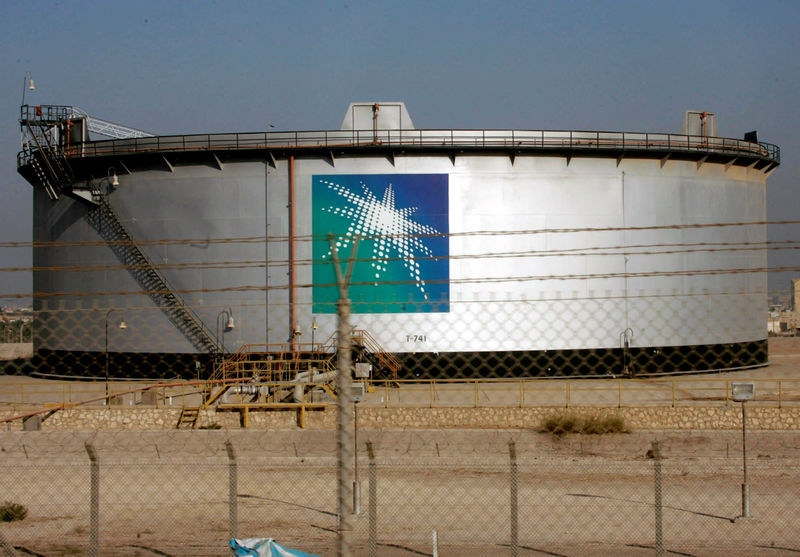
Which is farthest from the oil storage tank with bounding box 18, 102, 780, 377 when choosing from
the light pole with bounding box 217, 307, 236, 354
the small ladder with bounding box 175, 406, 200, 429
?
the small ladder with bounding box 175, 406, 200, 429

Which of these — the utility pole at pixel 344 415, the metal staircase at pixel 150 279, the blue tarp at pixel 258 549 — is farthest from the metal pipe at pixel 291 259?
the utility pole at pixel 344 415

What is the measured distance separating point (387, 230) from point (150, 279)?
6.52 metres

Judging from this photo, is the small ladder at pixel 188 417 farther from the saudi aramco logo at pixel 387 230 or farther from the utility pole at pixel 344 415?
the utility pole at pixel 344 415

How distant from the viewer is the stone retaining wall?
14.3 meters

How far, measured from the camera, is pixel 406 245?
19.0 metres

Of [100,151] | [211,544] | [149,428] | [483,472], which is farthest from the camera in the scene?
[100,151]

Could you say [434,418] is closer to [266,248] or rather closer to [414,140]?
[266,248]

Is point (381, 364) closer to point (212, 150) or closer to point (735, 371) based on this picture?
point (212, 150)

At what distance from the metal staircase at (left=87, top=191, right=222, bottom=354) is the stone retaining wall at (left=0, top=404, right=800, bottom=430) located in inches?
174

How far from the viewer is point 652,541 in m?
7.94

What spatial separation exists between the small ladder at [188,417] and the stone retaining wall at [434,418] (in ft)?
0.53

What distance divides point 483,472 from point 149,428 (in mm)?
7297

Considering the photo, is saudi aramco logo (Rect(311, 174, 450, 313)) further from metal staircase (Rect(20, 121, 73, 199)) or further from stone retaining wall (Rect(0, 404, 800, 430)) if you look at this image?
metal staircase (Rect(20, 121, 73, 199))

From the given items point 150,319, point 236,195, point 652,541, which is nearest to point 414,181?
point 236,195
